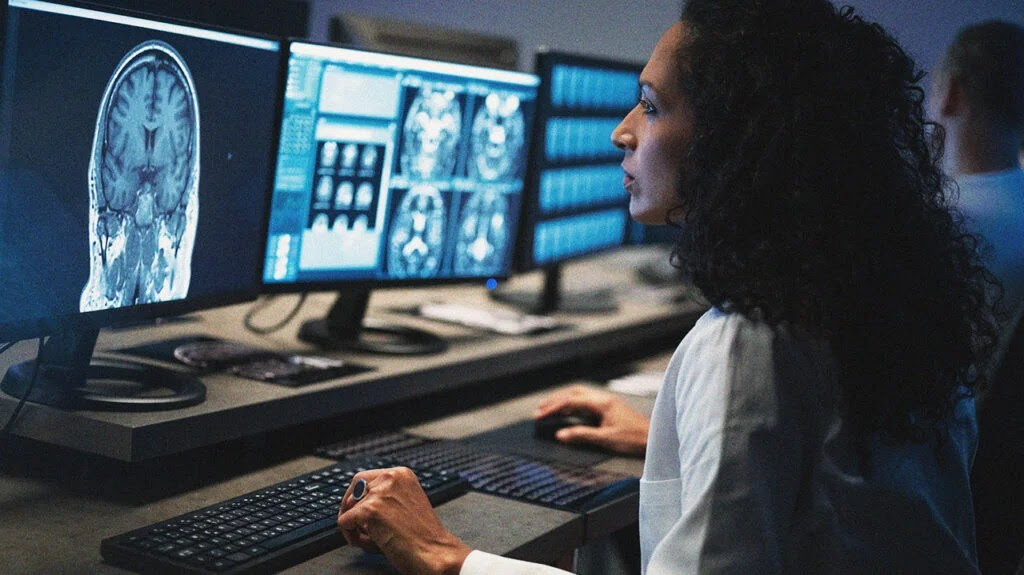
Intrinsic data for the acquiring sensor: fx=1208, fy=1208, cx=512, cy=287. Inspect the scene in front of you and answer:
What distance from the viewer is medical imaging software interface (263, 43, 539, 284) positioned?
184 cm

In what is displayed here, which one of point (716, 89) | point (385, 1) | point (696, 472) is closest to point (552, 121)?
point (716, 89)

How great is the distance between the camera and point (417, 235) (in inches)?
83.1

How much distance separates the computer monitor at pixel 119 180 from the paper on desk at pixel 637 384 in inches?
33.1

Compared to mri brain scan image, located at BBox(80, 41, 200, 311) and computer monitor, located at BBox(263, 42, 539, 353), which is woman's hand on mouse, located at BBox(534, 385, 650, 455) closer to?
computer monitor, located at BBox(263, 42, 539, 353)

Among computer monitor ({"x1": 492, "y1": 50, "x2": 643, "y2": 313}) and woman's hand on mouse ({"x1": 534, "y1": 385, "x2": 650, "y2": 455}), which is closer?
woman's hand on mouse ({"x1": 534, "y1": 385, "x2": 650, "y2": 455})

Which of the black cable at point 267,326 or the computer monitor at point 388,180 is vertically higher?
the computer monitor at point 388,180

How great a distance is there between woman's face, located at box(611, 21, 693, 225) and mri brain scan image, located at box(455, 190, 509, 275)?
34.6 inches

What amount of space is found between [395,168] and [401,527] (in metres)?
0.85

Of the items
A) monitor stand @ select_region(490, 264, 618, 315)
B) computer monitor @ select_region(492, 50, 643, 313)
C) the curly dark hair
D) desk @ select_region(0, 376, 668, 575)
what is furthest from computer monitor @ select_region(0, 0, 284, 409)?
monitor stand @ select_region(490, 264, 618, 315)

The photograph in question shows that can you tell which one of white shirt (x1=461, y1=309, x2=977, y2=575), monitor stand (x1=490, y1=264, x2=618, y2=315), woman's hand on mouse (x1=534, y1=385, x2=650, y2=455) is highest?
white shirt (x1=461, y1=309, x2=977, y2=575)

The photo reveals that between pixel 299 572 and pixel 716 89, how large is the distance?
2.18 ft

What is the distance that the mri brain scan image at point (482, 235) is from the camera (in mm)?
2230

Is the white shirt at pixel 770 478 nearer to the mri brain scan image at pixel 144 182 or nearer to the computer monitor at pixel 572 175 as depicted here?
the mri brain scan image at pixel 144 182

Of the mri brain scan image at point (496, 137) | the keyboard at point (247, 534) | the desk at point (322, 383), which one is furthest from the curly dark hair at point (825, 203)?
the mri brain scan image at point (496, 137)
